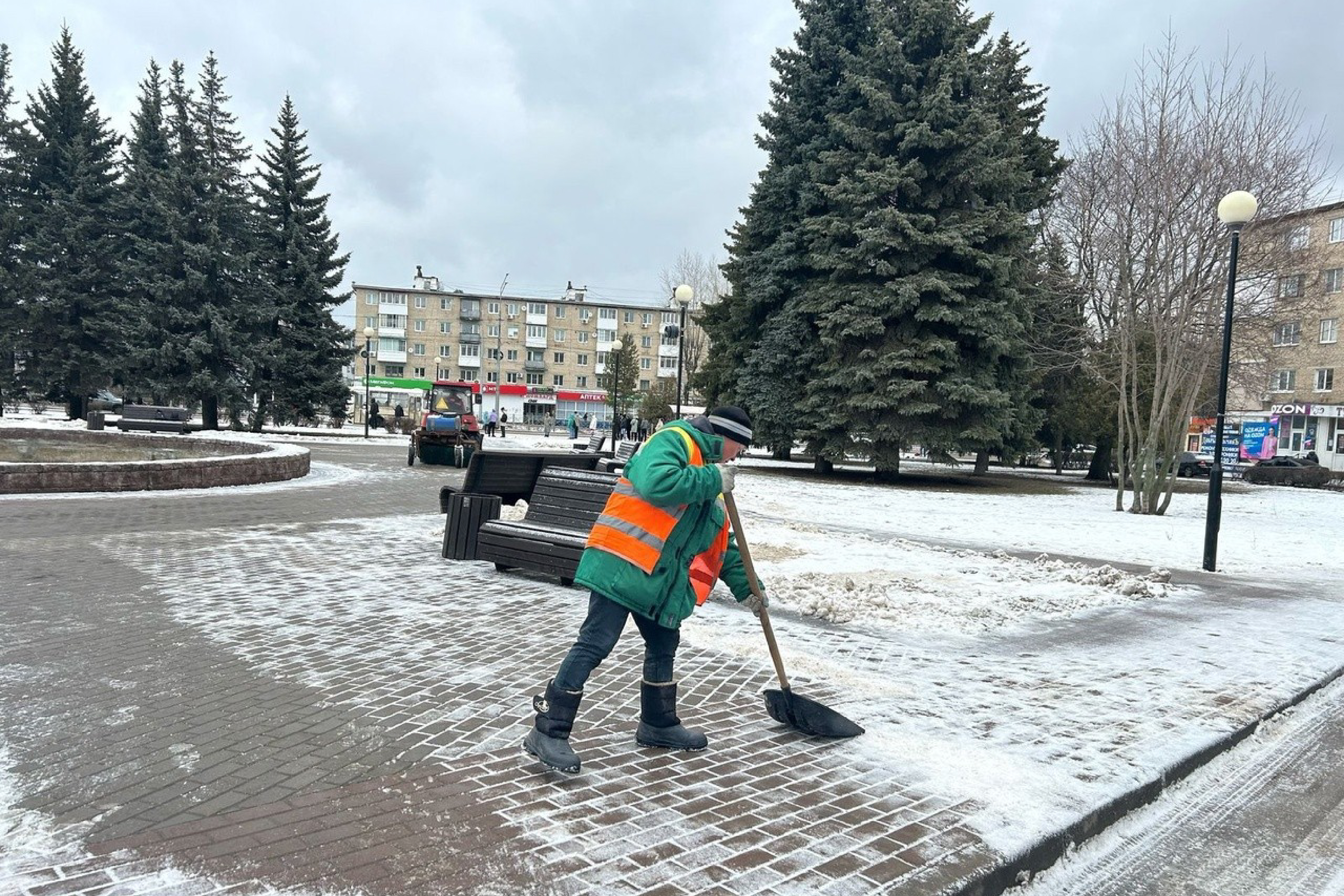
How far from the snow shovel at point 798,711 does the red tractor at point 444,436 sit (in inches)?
716

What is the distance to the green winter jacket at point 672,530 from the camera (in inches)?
128

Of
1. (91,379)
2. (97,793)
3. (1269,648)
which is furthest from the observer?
(91,379)

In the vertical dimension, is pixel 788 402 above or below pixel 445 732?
above

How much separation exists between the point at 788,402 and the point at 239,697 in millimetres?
22214

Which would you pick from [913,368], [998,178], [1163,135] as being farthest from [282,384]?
[1163,135]

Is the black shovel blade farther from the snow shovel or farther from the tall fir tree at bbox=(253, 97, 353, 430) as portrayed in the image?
the tall fir tree at bbox=(253, 97, 353, 430)

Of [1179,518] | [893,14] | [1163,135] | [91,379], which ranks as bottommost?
[1179,518]

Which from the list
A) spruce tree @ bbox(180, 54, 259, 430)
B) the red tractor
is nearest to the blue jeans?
the red tractor

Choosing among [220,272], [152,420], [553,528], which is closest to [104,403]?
[220,272]

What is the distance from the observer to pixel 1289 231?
62.3ft

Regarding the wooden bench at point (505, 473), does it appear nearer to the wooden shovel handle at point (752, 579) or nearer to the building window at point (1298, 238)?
the wooden shovel handle at point (752, 579)

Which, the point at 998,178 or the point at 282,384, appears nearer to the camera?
the point at 998,178

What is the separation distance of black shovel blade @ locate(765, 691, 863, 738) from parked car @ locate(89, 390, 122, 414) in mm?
34561

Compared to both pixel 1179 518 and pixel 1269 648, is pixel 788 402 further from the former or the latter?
pixel 1269 648
